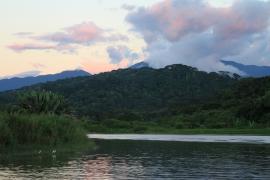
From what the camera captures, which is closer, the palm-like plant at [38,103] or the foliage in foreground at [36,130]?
the foliage in foreground at [36,130]

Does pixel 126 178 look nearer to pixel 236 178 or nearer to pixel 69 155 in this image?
pixel 236 178

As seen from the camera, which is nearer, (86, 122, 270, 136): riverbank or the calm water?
the calm water

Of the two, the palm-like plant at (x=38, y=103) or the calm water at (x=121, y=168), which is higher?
the palm-like plant at (x=38, y=103)

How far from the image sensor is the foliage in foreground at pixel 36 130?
181 ft

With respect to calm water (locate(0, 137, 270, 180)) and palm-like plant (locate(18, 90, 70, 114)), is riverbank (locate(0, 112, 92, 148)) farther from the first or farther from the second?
palm-like plant (locate(18, 90, 70, 114))

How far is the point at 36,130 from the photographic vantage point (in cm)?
5906

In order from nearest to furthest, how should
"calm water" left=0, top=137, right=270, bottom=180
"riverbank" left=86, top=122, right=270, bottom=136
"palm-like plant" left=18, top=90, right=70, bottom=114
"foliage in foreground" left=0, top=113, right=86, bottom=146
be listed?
"calm water" left=0, top=137, right=270, bottom=180 → "foliage in foreground" left=0, top=113, right=86, bottom=146 → "palm-like plant" left=18, top=90, right=70, bottom=114 → "riverbank" left=86, top=122, right=270, bottom=136

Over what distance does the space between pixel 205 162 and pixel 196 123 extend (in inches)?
5540

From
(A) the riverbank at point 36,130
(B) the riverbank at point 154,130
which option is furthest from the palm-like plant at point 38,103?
(B) the riverbank at point 154,130

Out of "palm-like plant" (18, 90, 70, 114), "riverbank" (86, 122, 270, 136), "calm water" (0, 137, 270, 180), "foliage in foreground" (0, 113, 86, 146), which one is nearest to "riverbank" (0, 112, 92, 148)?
"foliage in foreground" (0, 113, 86, 146)

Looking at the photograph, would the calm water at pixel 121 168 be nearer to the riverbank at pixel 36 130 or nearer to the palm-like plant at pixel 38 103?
the riverbank at pixel 36 130

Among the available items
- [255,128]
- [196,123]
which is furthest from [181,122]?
[255,128]

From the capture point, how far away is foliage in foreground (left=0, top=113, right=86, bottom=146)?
181 ft

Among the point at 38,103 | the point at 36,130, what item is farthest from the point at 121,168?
the point at 38,103
